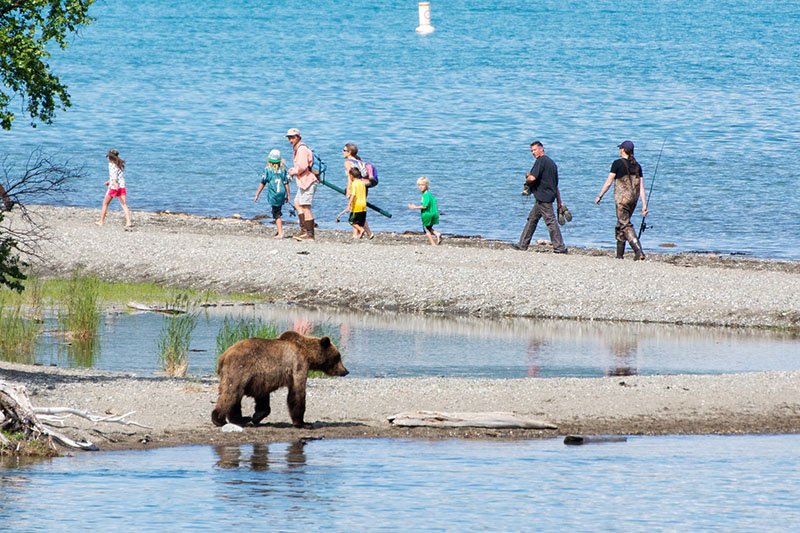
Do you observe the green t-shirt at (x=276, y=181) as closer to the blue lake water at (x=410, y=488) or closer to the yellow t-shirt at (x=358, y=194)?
the yellow t-shirt at (x=358, y=194)

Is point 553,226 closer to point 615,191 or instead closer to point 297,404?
point 615,191

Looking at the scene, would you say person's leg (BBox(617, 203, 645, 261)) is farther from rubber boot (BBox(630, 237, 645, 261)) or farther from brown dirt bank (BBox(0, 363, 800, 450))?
brown dirt bank (BBox(0, 363, 800, 450))

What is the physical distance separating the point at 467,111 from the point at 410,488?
48.8 m

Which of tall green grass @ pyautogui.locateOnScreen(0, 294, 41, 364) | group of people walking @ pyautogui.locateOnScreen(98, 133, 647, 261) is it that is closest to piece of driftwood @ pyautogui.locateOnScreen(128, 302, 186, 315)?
tall green grass @ pyautogui.locateOnScreen(0, 294, 41, 364)

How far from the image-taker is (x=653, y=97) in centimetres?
6406

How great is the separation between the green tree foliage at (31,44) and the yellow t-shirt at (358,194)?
35.7 ft

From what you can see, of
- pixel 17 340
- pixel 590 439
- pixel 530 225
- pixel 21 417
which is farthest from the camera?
pixel 530 225

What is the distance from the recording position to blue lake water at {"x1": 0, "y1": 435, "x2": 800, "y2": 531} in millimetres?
10703

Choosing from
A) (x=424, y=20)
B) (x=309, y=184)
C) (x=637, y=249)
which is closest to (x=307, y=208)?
(x=309, y=184)

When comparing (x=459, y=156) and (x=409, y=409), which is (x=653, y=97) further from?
(x=409, y=409)

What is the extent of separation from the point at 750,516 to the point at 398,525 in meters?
2.48

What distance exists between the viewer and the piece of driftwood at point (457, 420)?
1352 cm

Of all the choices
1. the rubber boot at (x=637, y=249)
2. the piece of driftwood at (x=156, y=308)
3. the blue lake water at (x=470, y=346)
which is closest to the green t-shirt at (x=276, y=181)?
the blue lake water at (x=470, y=346)

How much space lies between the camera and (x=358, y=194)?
82.3 ft
